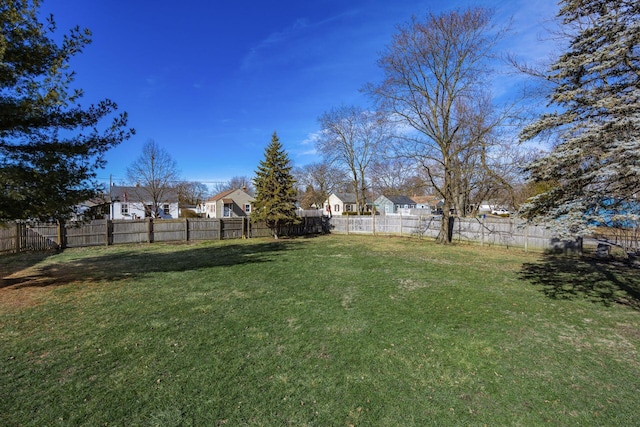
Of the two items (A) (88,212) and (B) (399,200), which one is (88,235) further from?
(B) (399,200)

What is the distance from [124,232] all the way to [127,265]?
6.55 meters

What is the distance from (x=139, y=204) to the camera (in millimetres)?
32469

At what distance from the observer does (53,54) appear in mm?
6234

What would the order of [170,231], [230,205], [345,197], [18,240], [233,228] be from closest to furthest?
[18,240] → [170,231] → [233,228] → [230,205] → [345,197]

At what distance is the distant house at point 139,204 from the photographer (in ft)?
102

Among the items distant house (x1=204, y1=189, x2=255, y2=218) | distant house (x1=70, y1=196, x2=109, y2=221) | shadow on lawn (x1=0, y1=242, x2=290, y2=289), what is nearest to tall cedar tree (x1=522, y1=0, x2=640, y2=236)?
shadow on lawn (x1=0, y1=242, x2=290, y2=289)

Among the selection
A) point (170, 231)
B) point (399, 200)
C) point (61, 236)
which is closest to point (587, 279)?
point (170, 231)

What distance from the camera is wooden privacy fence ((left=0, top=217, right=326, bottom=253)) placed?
12.0 m

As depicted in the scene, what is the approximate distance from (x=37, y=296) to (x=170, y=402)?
5.61 meters

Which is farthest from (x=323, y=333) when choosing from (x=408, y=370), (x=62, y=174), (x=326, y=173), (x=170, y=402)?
(x=326, y=173)

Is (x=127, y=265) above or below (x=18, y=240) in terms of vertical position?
below

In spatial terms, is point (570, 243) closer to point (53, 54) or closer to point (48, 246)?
point (53, 54)

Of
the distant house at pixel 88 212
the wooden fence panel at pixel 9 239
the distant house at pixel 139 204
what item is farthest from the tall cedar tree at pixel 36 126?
the distant house at pixel 139 204

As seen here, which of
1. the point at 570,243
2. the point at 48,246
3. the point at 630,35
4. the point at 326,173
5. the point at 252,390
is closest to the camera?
the point at 252,390
